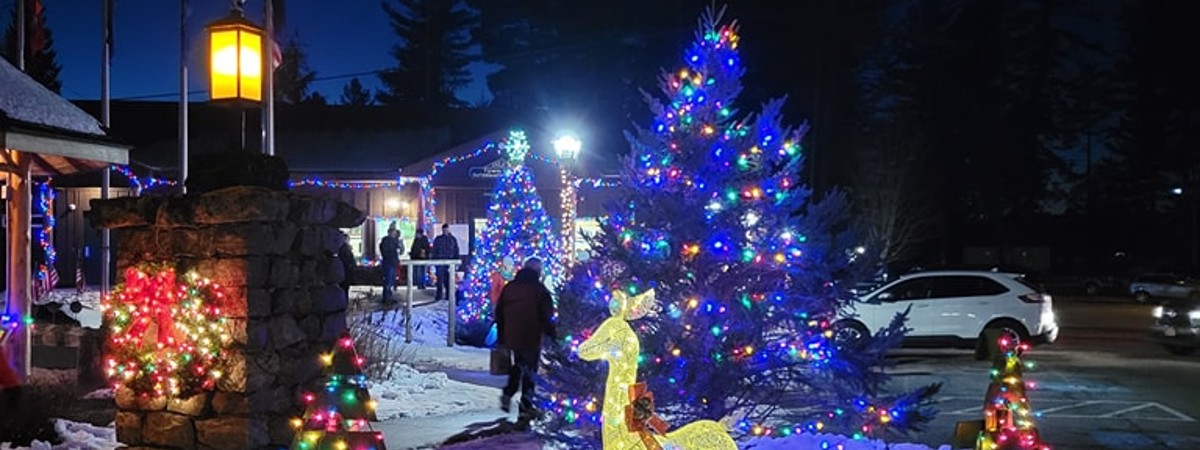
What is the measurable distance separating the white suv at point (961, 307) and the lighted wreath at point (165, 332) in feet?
42.5

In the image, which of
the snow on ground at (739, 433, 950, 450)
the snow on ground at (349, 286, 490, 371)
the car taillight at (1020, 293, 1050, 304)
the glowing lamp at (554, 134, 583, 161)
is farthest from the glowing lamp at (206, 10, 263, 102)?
the glowing lamp at (554, 134, 583, 161)

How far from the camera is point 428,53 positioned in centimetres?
6200

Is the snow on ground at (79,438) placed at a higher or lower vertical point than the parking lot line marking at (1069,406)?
A: higher

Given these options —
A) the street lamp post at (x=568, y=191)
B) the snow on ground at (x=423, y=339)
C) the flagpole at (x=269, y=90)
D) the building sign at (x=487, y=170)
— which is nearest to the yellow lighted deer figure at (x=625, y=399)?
the flagpole at (x=269, y=90)

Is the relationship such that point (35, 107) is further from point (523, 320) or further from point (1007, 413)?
point (1007, 413)

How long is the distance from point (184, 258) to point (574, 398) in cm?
281

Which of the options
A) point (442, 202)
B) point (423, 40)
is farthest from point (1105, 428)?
point (423, 40)

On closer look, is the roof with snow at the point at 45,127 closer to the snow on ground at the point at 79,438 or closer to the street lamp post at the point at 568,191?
the snow on ground at the point at 79,438

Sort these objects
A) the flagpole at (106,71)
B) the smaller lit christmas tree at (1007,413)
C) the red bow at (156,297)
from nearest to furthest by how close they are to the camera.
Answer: the smaller lit christmas tree at (1007,413), the red bow at (156,297), the flagpole at (106,71)

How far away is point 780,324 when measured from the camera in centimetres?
730

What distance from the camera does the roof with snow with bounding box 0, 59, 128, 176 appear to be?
8633 mm

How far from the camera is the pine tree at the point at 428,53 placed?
62.0 metres

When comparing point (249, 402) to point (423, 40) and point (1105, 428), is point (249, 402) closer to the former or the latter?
point (1105, 428)

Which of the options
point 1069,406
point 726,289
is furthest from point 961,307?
point 726,289
